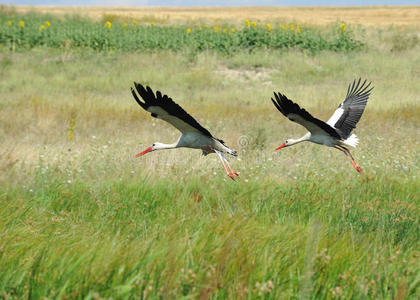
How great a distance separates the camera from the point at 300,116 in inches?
206

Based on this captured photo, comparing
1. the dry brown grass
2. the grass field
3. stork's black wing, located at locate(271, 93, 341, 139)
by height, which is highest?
stork's black wing, located at locate(271, 93, 341, 139)

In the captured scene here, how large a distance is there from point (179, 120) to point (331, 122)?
7.66 feet

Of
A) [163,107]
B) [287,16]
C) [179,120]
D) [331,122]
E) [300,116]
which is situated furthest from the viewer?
[287,16]

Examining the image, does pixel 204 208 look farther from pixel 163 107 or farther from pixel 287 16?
pixel 287 16

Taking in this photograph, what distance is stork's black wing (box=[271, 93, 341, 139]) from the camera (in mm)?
4969

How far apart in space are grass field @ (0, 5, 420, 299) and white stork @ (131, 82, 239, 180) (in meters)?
0.36

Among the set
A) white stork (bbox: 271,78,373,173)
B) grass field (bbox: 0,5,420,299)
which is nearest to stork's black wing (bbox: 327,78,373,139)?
white stork (bbox: 271,78,373,173)

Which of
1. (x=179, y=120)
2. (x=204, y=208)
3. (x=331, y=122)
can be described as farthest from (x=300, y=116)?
(x=331, y=122)

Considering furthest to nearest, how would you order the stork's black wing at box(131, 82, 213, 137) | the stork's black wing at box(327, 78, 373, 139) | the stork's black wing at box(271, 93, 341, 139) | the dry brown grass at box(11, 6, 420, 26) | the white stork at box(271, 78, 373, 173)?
the dry brown grass at box(11, 6, 420, 26) → the stork's black wing at box(327, 78, 373, 139) → the white stork at box(271, 78, 373, 173) → the stork's black wing at box(271, 93, 341, 139) → the stork's black wing at box(131, 82, 213, 137)

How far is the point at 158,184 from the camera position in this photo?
5.40 meters

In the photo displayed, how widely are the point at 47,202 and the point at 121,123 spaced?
5.94 meters

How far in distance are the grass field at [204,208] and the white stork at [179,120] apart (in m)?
0.36

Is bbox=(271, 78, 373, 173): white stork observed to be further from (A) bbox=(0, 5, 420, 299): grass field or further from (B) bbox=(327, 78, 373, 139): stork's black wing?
(A) bbox=(0, 5, 420, 299): grass field

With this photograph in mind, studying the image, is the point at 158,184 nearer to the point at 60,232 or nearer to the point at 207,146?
the point at 207,146
